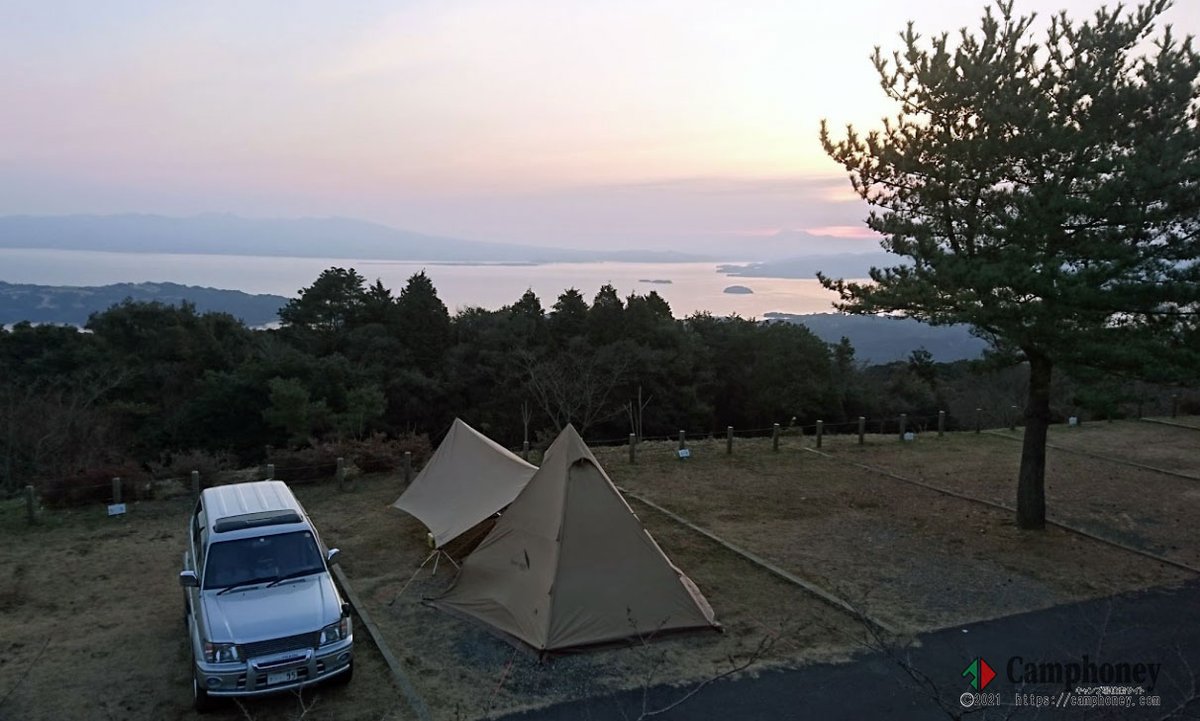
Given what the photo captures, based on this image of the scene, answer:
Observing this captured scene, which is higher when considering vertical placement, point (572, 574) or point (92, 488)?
point (572, 574)

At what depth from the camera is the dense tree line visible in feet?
70.6

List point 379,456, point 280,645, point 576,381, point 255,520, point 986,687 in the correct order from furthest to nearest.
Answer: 1. point 576,381
2. point 379,456
3. point 255,520
4. point 986,687
5. point 280,645

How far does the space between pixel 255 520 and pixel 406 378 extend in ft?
63.1

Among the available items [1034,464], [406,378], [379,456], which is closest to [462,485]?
[379,456]

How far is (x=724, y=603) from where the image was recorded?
838cm

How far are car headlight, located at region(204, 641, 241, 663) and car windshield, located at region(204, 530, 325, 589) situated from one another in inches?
30.5

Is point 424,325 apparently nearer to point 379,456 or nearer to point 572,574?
point 379,456

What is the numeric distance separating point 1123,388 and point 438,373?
21.8 meters

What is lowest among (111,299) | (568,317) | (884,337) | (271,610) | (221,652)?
(221,652)

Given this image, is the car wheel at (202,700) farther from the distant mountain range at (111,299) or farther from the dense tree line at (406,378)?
the distant mountain range at (111,299)

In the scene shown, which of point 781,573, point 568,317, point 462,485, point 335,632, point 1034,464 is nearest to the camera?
point 335,632

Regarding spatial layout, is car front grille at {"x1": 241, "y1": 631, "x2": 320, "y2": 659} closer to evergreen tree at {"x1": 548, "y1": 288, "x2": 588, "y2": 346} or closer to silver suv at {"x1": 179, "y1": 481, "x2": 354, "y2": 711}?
silver suv at {"x1": 179, "y1": 481, "x2": 354, "y2": 711}

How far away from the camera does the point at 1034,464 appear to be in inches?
428

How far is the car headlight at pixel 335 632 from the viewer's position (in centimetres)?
622
